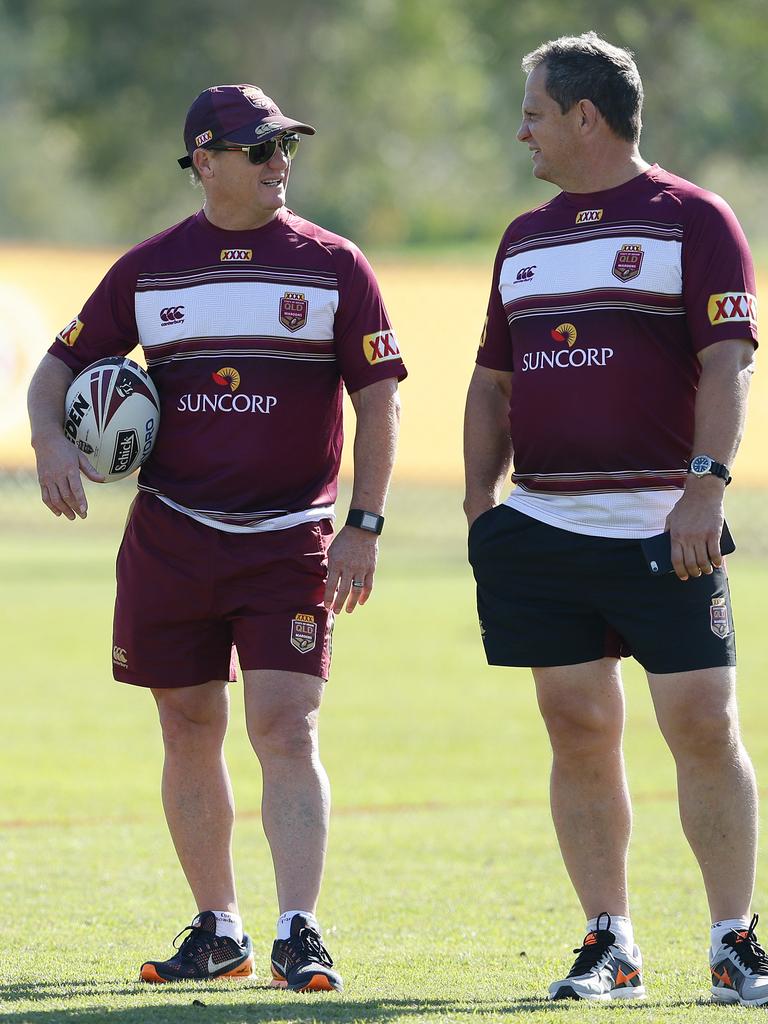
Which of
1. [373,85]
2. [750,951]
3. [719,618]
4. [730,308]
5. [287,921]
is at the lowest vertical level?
[750,951]

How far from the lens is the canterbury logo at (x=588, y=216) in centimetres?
479

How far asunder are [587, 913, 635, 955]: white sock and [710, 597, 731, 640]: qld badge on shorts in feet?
2.77

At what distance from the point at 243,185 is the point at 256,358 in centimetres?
50

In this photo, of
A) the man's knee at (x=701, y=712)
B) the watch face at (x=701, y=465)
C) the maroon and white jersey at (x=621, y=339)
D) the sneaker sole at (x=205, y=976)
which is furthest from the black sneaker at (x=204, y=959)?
the watch face at (x=701, y=465)

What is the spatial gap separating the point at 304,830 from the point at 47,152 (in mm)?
80398

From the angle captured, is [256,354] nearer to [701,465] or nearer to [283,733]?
[283,733]

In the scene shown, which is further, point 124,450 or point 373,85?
point 373,85

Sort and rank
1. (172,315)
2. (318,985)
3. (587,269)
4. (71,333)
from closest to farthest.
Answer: (318,985)
(587,269)
(172,315)
(71,333)

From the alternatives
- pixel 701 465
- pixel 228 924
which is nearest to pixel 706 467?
pixel 701 465

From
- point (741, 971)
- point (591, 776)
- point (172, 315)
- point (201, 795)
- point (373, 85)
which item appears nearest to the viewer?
point (741, 971)

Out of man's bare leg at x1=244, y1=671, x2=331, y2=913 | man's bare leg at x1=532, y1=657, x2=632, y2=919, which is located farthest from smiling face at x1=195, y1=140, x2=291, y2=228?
man's bare leg at x1=532, y1=657, x2=632, y2=919

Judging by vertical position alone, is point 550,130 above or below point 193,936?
above

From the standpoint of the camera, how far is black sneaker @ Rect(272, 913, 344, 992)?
4652 millimetres

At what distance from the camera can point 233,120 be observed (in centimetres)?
503
